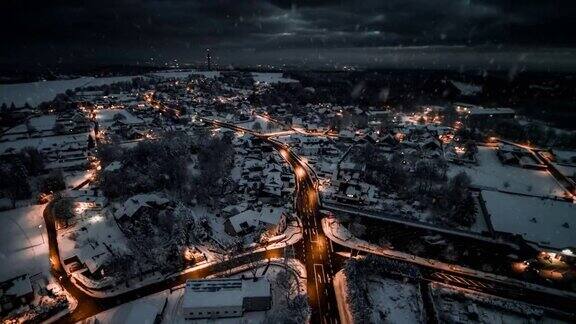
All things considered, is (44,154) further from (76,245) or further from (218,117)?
(218,117)

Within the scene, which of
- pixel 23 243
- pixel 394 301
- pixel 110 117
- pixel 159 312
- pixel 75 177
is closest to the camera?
pixel 159 312

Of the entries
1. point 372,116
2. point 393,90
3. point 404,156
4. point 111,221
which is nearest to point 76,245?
point 111,221

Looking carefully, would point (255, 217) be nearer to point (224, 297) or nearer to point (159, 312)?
point (224, 297)

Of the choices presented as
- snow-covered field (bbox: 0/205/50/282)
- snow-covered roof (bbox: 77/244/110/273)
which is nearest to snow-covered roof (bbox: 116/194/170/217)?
snow-covered roof (bbox: 77/244/110/273)

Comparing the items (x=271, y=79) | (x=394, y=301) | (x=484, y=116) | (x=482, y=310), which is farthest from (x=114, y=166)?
(x=271, y=79)

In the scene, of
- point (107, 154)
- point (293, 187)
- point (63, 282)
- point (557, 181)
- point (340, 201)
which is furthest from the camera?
point (107, 154)

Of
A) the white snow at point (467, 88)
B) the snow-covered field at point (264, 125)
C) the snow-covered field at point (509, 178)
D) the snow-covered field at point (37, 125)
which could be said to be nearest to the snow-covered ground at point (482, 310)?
the snow-covered field at point (509, 178)
